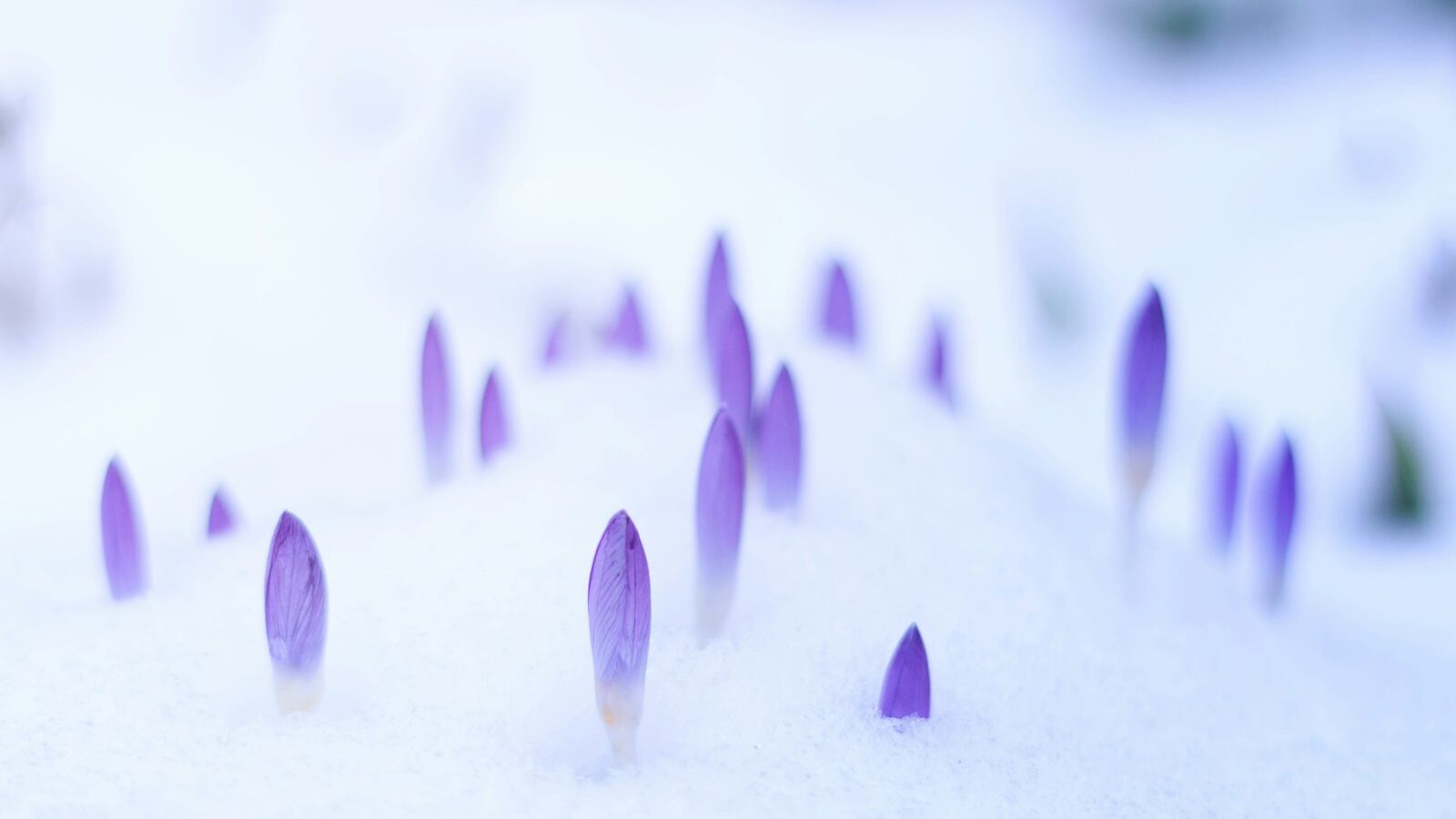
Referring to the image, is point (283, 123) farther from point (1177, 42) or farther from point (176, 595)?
point (1177, 42)

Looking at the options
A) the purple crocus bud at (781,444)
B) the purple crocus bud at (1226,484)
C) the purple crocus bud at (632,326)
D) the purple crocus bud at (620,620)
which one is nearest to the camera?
the purple crocus bud at (620,620)

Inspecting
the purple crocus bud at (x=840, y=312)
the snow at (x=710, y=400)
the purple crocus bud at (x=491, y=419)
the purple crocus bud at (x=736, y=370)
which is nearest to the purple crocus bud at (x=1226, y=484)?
the snow at (x=710, y=400)

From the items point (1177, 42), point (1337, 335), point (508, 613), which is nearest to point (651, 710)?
point (508, 613)

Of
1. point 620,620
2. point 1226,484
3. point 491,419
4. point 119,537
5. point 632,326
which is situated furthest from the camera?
point 632,326

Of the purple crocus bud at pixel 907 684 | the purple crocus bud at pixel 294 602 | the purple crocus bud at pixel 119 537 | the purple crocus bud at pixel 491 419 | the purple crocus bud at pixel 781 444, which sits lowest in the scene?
the purple crocus bud at pixel 907 684

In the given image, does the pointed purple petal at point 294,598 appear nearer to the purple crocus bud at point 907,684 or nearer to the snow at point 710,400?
the snow at point 710,400

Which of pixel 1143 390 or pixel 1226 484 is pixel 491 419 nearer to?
pixel 1143 390

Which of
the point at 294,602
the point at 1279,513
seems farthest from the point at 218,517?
the point at 1279,513
